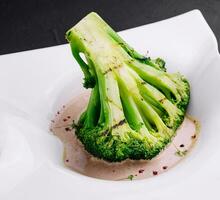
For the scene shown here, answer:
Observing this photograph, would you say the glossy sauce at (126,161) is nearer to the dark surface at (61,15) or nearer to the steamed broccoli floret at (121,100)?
the steamed broccoli floret at (121,100)

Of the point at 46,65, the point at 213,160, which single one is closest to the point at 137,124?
the point at 213,160

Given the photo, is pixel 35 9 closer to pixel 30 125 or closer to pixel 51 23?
pixel 51 23

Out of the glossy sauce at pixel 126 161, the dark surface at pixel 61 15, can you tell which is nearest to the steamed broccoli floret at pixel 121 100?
the glossy sauce at pixel 126 161

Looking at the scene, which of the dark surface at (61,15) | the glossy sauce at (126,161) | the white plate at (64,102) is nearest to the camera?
the white plate at (64,102)

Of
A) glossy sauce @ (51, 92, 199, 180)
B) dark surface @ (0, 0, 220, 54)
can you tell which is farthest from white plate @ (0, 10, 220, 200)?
dark surface @ (0, 0, 220, 54)

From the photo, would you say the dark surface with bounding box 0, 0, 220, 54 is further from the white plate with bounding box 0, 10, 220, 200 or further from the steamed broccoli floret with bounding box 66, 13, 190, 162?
the steamed broccoli floret with bounding box 66, 13, 190, 162
